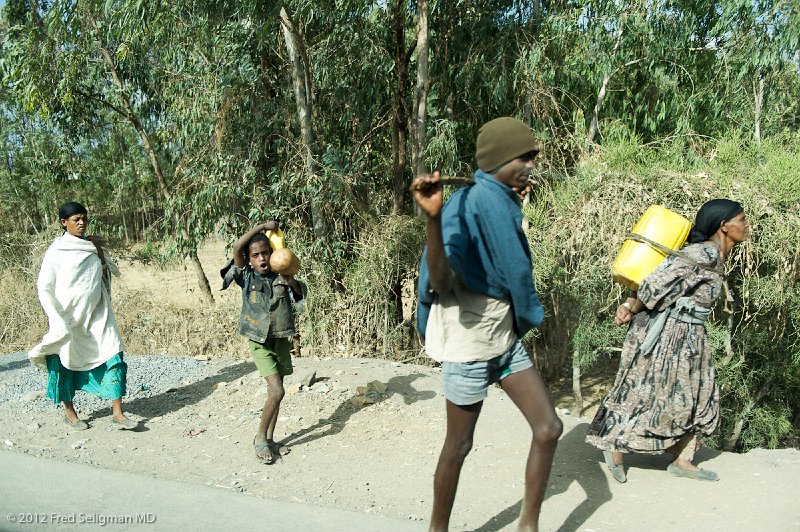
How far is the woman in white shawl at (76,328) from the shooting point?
5.86 metres

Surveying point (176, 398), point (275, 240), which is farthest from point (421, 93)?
point (176, 398)

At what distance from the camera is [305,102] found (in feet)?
27.9

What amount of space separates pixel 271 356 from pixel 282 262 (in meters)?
0.67

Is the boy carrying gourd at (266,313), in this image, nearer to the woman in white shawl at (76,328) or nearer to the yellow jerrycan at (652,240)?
the woman in white shawl at (76,328)

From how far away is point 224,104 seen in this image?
344 inches

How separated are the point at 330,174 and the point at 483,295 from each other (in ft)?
16.9

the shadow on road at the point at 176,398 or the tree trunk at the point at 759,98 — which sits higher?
the tree trunk at the point at 759,98

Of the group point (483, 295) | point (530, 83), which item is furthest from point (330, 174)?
point (483, 295)

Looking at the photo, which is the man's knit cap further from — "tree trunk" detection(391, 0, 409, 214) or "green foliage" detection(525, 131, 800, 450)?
"tree trunk" detection(391, 0, 409, 214)

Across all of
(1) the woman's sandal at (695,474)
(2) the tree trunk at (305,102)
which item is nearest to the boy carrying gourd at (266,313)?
(1) the woman's sandal at (695,474)

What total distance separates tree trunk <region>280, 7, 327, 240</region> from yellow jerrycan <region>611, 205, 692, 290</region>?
4.30 metres

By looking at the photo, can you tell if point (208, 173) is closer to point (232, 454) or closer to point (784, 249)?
point (232, 454)

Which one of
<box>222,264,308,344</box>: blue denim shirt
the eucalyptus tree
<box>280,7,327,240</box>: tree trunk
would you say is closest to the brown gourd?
<box>222,264,308,344</box>: blue denim shirt

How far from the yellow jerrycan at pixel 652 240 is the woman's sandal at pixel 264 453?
102 inches
